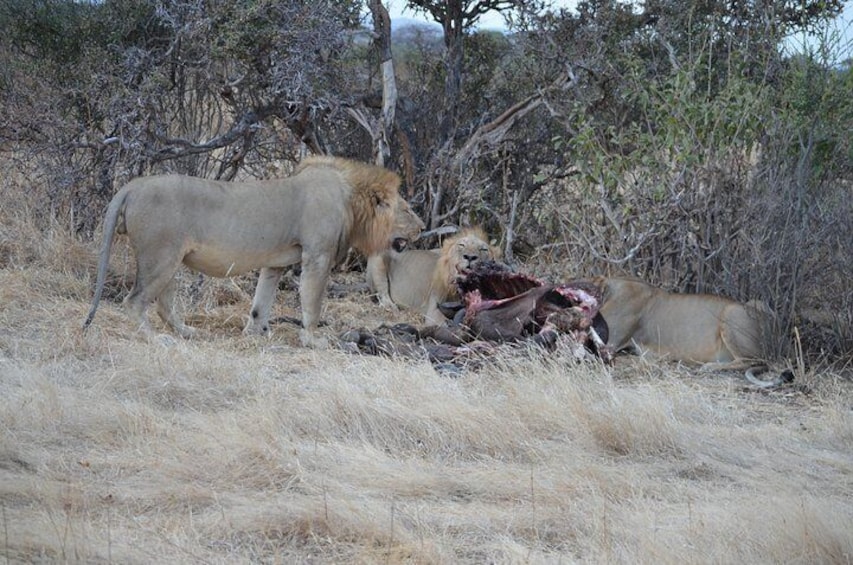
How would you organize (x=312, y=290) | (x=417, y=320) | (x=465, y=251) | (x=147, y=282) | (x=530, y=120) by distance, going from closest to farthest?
(x=147, y=282)
(x=312, y=290)
(x=465, y=251)
(x=417, y=320)
(x=530, y=120)

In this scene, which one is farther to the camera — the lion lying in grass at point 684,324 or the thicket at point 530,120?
the thicket at point 530,120

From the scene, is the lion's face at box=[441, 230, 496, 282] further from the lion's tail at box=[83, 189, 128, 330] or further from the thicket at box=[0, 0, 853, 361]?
the lion's tail at box=[83, 189, 128, 330]

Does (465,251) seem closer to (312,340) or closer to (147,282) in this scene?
(312,340)

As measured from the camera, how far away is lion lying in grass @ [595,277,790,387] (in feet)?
24.8

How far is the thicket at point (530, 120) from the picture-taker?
313 inches

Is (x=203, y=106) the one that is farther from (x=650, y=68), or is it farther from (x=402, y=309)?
(x=650, y=68)

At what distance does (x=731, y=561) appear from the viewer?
155 inches

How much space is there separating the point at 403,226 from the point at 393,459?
147 inches

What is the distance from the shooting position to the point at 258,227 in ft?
25.8

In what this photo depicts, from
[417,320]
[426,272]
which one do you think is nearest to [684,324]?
[417,320]

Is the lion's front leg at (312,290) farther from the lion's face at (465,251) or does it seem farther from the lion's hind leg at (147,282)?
the lion's face at (465,251)

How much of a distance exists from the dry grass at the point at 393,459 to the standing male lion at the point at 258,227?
1.46 feet

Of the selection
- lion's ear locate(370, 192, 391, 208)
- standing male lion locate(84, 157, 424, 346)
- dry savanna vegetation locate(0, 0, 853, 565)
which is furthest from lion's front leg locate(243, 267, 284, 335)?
lion's ear locate(370, 192, 391, 208)

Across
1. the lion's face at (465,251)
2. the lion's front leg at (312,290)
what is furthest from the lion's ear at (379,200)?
the lion's face at (465,251)
